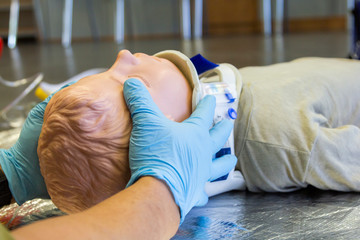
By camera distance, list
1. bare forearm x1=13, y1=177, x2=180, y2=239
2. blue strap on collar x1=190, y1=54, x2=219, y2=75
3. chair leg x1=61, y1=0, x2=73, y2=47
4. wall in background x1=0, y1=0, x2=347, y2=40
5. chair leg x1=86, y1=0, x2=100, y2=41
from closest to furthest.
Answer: bare forearm x1=13, y1=177, x2=180, y2=239
blue strap on collar x1=190, y1=54, x2=219, y2=75
wall in background x1=0, y1=0, x2=347, y2=40
chair leg x1=61, y1=0, x2=73, y2=47
chair leg x1=86, y1=0, x2=100, y2=41

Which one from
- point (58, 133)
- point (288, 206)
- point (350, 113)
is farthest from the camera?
point (350, 113)

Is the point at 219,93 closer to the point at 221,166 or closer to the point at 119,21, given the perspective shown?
the point at 221,166

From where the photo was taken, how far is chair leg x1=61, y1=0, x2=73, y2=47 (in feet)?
19.1

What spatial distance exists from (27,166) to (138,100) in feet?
0.88

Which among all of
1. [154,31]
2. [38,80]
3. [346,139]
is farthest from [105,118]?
[154,31]

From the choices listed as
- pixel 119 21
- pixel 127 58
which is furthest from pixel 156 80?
pixel 119 21

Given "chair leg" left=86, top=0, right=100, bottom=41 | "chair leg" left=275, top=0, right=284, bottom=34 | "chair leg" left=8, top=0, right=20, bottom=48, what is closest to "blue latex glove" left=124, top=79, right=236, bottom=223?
"chair leg" left=275, top=0, right=284, bottom=34

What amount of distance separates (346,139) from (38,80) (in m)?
2.09

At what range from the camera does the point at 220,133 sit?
2.47 ft

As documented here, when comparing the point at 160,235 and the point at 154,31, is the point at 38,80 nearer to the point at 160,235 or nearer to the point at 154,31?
the point at 160,235

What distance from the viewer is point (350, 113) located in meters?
1.12

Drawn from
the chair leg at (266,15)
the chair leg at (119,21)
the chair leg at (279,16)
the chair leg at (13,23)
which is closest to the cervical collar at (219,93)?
the chair leg at (266,15)

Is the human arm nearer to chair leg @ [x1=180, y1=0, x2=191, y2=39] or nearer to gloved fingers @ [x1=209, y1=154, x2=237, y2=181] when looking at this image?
gloved fingers @ [x1=209, y1=154, x2=237, y2=181]

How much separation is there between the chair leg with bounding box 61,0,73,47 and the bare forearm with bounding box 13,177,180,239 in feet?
17.9
